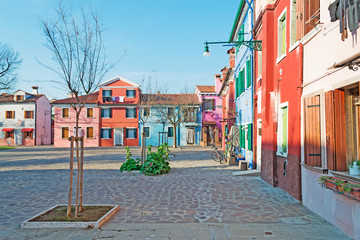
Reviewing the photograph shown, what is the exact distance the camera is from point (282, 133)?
8625mm

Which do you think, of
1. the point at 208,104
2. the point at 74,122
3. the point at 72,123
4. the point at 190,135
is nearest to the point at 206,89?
the point at 208,104

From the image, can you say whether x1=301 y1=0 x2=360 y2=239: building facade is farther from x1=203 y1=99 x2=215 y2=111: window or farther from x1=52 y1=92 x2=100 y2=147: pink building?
x1=52 y1=92 x2=100 y2=147: pink building

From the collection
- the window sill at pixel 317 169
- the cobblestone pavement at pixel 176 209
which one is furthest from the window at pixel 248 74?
the window sill at pixel 317 169

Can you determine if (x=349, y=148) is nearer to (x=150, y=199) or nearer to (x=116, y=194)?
(x=150, y=199)

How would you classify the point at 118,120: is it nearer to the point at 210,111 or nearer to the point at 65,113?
the point at 65,113

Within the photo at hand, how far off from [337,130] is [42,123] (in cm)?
4573

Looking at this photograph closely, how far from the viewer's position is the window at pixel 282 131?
8406 millimetres

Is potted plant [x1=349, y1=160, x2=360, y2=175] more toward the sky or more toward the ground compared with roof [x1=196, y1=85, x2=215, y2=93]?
more toward the ground

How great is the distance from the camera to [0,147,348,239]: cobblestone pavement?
4871 mm

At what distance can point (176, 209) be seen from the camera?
6.54 metres

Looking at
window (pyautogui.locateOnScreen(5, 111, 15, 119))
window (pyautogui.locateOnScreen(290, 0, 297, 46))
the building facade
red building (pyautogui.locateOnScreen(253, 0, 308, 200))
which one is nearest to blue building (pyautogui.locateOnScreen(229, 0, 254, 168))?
red building (pyautogui.locateOnScreen(253, 0, 308, 200))

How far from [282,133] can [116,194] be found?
4.89 m

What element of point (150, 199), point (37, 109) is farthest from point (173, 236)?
point (37, 109)

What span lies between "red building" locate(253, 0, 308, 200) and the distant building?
39577 mm
